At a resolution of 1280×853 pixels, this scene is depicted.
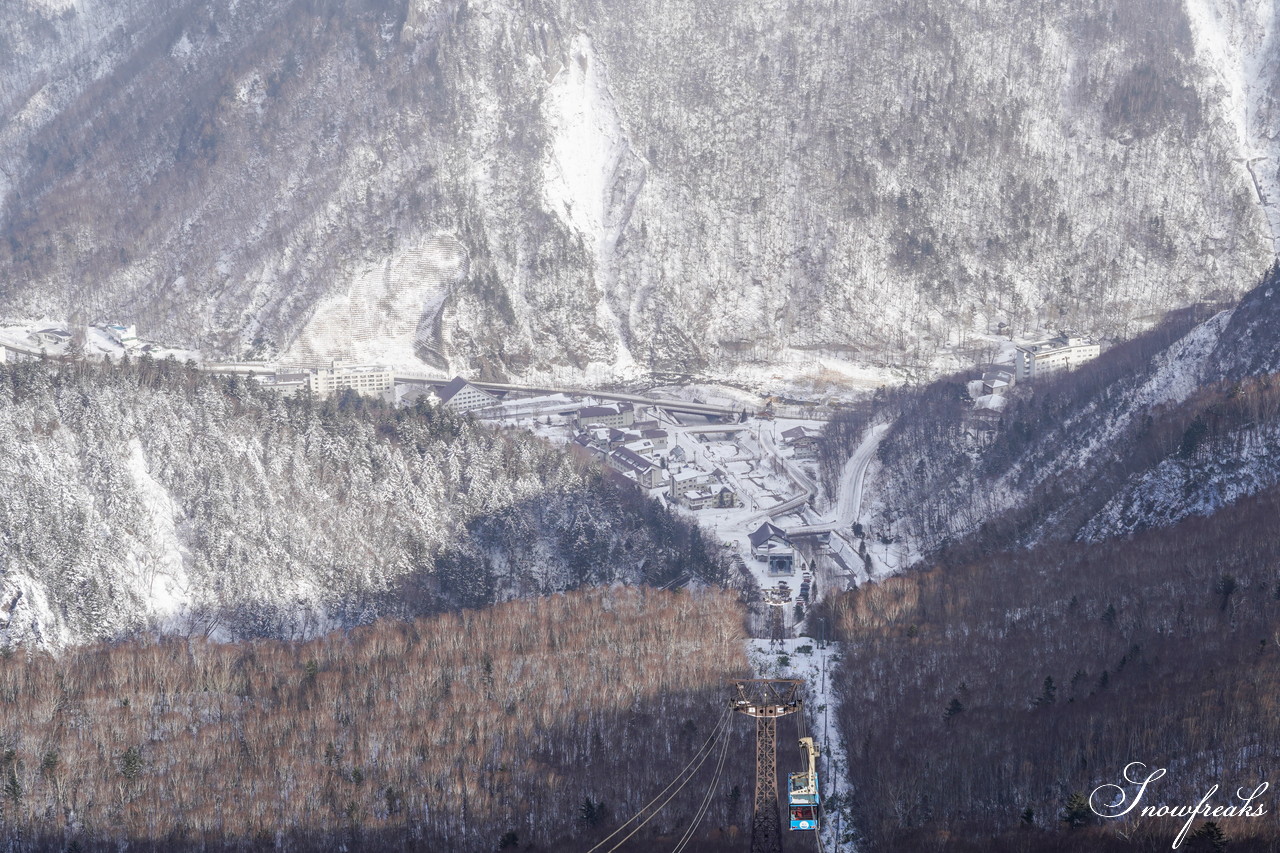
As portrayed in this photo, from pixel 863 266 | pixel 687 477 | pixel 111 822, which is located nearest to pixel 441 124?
pixel 863 266

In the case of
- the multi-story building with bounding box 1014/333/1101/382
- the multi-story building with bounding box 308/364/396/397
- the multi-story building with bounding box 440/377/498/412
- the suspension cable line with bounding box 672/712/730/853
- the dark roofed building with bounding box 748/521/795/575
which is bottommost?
the suspension cable line with bounding box 672/712/730/853

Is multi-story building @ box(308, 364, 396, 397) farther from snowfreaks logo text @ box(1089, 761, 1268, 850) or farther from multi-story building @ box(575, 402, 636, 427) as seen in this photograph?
snowfreaks logo text @ box(1089, 761, 1268, 850)

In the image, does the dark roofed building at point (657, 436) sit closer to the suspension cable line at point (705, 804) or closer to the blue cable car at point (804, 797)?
the suspension cable line at point (705, 804)

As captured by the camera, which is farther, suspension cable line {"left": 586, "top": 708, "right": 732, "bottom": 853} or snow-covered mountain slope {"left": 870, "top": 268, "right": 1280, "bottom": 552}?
snow-covered mountain slope {"left": 870, "top": 268, "right": 1280, "bottom": 552}

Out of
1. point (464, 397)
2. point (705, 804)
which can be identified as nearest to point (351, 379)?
point (464, 397)

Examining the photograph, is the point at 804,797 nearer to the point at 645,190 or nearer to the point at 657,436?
the point at 657,436

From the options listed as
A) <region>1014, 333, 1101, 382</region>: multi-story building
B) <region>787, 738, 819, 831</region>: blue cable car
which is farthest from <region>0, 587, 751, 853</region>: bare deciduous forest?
<region>1014, 333, 1101, 382</region>: multi-story building
